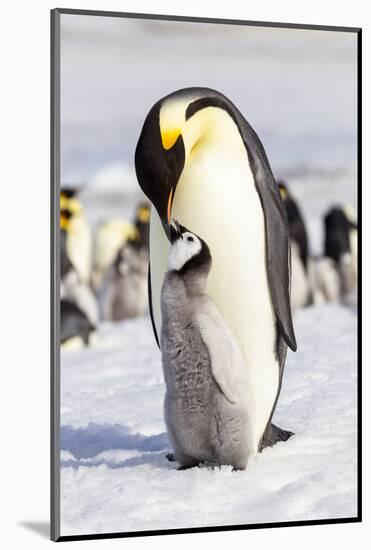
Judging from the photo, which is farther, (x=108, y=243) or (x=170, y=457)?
(x=108, y=243)

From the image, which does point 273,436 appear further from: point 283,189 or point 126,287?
point 126,287

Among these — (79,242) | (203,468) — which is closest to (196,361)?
(203,468)

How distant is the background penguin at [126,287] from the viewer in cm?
692

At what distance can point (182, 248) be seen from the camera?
350 cm

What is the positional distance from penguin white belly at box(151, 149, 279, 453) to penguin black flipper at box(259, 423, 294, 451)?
7 cm

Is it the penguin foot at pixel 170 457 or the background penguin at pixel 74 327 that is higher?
the background penguin at pixel 74 327

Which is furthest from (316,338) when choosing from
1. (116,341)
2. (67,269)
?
(67,269)

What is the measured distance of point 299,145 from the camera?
4.25 m

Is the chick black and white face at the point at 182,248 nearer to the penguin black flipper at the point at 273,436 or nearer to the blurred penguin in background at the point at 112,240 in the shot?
the penguin black flipper at the point at 273,436

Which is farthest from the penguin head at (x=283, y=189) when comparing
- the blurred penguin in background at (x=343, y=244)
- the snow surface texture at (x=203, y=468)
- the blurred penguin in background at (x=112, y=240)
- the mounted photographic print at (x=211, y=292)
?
the blurred penguin in background at (x=112, y=240)

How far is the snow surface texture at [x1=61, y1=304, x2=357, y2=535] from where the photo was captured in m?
3.57

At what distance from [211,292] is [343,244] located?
3.43m

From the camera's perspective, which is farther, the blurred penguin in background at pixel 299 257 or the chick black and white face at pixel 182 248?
the blurred penguin in background at pixel 299 257

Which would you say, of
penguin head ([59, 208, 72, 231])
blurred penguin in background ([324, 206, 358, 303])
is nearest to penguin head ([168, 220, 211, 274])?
blurred penguin in background ([324, 206, 358, 303])
